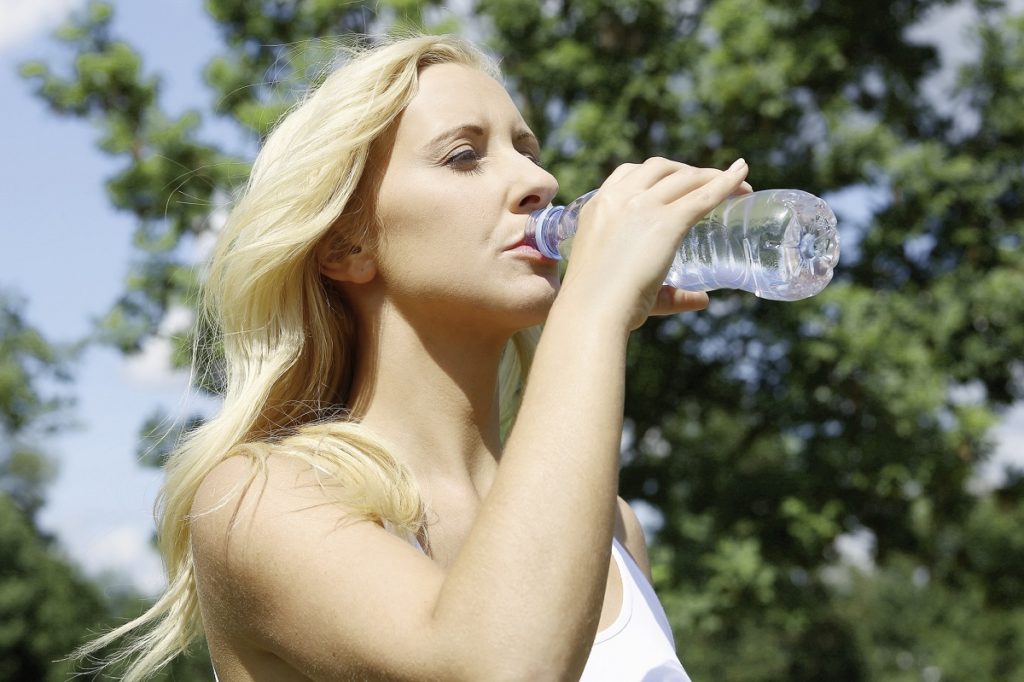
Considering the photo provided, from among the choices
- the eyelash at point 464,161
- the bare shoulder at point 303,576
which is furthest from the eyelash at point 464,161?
the bare shoulder at point 303,576

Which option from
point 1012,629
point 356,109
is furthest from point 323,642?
point 1012,629

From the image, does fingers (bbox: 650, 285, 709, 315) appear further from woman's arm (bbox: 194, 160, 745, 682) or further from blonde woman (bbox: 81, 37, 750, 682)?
woman's arm (bbox: 194, 160, 745, 682)

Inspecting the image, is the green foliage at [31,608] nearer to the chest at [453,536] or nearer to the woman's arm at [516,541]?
the chest at [453,536]

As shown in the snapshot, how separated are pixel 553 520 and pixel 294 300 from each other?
1050 millimetres

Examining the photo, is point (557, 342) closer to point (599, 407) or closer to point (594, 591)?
point (599, 407)

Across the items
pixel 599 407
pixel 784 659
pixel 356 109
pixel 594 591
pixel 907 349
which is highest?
pixel 356 109

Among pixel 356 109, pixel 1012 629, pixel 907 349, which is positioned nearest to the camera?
pixel 356 109

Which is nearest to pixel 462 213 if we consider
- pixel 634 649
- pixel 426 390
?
pixel 426 390

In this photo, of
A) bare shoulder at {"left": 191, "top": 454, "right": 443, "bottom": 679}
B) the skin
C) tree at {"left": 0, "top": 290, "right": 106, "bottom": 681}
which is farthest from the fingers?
tree at {"left": 0, "top": 290, "right": 106, "bottom": 681}

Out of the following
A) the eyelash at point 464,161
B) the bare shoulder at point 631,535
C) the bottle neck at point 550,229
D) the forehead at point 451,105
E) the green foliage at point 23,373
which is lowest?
the green foliage at point 23,373

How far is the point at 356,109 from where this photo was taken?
2330 millimetres

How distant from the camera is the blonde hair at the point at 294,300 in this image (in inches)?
88.7

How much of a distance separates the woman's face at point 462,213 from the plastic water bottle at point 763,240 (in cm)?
6

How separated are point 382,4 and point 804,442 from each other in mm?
5314
